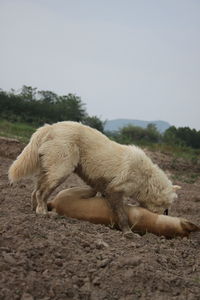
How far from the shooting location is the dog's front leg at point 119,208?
650cm

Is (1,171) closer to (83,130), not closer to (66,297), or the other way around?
(83,130)

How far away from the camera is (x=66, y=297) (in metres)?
Result: 3.60

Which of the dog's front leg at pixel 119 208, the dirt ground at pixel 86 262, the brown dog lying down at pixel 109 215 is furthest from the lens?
the dog's front leg at pixel 119 208

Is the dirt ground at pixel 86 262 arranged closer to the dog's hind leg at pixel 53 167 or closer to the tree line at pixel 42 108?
the dog's hind leg at pixel 53 167

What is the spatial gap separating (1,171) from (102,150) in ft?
14.1

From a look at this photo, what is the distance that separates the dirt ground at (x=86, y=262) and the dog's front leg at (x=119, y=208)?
0.41m

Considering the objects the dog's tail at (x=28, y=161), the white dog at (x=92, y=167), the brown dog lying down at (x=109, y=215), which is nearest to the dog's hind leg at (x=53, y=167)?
the white dog at (x=92, y=167)

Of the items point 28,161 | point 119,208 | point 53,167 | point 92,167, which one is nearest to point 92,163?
point 92,167

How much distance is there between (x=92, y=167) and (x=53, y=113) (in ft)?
79.3

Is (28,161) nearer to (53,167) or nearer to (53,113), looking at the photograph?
(53,167)

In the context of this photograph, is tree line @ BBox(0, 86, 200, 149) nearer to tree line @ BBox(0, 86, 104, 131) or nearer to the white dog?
tree line @ BBox(0, 86, 104, 131)

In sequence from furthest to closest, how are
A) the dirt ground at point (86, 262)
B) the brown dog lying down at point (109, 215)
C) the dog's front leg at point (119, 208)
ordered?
1. the dog's front leg at point (119, 208)
2. the brown dog lying down at point (109, 215)
3. the dirt ground at point (86, 262)

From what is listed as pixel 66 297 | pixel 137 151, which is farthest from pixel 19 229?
pixel 137 151

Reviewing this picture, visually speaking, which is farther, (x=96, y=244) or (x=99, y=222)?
(x=99, y=222)
